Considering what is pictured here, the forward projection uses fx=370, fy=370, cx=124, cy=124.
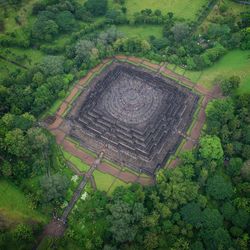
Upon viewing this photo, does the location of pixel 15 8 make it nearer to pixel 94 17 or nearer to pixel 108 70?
pixel 94 17

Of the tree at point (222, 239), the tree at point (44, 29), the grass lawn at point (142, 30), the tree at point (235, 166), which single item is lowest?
the tree at point (222, 239)

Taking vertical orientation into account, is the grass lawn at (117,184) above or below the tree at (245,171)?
below

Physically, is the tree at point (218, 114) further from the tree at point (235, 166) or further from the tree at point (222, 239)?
the tree at point (222, 239)

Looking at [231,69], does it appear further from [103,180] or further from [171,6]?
[103,180]

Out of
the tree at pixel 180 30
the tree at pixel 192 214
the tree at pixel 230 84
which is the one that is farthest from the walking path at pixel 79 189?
the tree at pixel 180 30

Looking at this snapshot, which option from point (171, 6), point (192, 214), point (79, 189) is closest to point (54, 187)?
point (79, 189)

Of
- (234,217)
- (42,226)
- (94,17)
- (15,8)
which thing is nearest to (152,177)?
(234,217)
